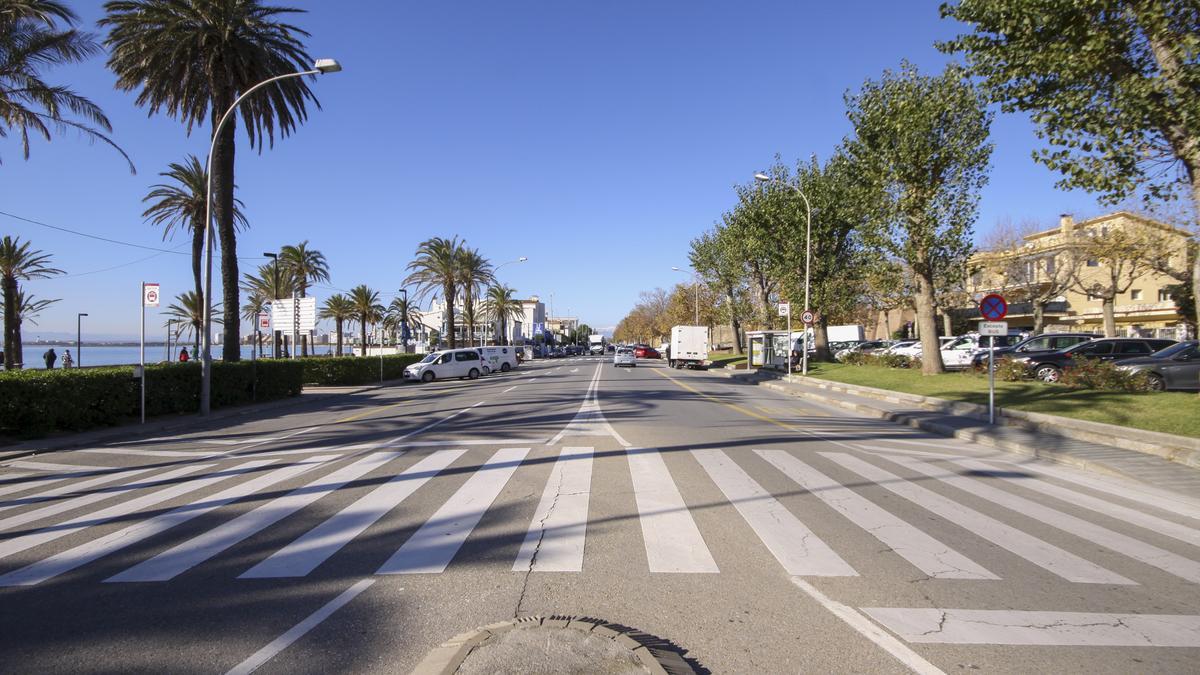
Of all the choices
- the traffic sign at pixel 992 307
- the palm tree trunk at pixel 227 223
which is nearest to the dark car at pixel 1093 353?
the traffic sign at pixel 992 307

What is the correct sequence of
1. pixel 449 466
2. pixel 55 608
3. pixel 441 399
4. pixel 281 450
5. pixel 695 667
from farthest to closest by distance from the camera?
1. pixel 441 399
2. pixel 281 450
3. pixel 449 466
4. pixel 55 608
5. pixel 695 667

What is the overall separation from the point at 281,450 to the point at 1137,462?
13844 mm

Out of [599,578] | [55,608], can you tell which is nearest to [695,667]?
[599,578]

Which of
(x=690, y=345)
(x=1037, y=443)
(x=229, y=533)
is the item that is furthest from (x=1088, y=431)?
(x=690, y=345)

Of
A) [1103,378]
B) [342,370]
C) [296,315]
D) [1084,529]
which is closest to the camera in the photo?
[1084,529]

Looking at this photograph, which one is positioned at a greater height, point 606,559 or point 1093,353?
point 1093,353

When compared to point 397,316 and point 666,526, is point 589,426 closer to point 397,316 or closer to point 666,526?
point 666,526

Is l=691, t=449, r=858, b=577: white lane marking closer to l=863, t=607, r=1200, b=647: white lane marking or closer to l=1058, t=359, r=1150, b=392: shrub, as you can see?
l=863, t=607, r=1200, b=647: white lane marking

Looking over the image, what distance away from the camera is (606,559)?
5312 millimetres

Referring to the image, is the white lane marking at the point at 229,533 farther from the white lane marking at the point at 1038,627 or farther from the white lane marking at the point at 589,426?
the white lane marking at the point at 1038,627

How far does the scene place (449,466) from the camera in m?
9.37

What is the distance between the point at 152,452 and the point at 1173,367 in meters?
25.6

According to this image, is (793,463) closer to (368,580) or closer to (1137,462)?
(1137,462)

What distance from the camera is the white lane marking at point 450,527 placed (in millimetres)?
5195
